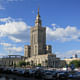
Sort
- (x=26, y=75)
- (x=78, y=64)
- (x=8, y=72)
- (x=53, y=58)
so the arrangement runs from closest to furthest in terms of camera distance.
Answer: (x=26, y=75) < (x=8, y=72) < (x=78, y=64) < (x=53, y=58)

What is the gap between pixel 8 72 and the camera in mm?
52094

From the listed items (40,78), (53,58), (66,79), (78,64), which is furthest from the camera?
(53,58)

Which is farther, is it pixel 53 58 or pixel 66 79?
pixel 53 58

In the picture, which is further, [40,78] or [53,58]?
[53,58]

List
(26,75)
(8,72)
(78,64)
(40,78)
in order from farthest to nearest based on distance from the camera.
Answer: (78,64), (8,72), (26,75), (40,78)

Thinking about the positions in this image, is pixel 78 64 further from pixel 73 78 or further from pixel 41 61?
pixel 73 78

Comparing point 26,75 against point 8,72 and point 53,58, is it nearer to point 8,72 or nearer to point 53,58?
point 8,72

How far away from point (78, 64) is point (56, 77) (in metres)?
116

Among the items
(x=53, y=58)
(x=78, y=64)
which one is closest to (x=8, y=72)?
(x=78, y=64)

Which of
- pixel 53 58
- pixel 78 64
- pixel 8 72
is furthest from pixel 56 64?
pixel 8 72

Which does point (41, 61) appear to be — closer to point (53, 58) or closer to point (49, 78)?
point (53, 58)

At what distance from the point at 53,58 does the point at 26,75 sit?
147 m

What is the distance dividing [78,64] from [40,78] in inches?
4559

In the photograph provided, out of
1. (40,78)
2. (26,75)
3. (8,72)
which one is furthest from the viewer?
(8,72)
